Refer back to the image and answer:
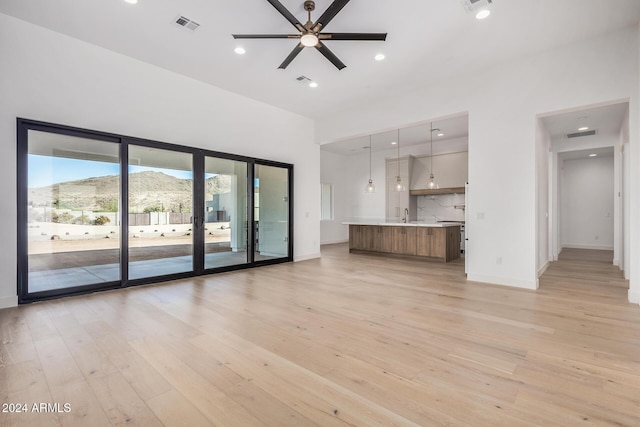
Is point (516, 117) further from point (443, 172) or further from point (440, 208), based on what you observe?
point (440, 208)

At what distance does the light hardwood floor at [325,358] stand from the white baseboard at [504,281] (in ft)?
1.09

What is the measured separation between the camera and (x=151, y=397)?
180 cm

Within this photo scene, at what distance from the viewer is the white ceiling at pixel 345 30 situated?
11.2 feet

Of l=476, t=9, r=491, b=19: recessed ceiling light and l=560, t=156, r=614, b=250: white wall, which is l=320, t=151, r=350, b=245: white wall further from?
l=476, t=9, r=491, b=19: recessed ceiling light

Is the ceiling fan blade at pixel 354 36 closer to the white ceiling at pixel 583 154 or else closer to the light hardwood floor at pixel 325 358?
the light hardwood floor at pixel 325 358

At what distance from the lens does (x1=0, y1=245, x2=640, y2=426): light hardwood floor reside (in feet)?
5.50

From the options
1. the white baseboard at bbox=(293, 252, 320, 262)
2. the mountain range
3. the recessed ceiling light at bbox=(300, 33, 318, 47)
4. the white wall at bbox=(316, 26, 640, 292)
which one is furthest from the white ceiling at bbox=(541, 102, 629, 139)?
the mountain range

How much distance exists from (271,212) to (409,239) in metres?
3.47

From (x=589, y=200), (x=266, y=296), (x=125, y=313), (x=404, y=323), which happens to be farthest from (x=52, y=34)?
(x=589, y=200)

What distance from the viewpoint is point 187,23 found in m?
3.73

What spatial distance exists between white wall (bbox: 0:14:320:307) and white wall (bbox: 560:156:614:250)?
30.1 ft

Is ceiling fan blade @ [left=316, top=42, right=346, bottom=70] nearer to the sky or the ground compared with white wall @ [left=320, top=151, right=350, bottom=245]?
nearer to the sky

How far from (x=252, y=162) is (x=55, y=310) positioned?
391cm

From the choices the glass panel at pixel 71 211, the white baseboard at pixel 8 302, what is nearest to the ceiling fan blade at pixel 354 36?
the glass panel at pixel 71 211
